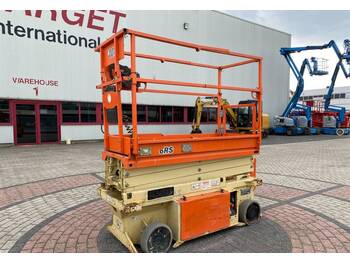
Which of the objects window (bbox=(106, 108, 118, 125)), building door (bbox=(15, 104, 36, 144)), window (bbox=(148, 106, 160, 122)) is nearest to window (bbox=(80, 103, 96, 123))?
building door (bbox=(15, 104, 36, 144))

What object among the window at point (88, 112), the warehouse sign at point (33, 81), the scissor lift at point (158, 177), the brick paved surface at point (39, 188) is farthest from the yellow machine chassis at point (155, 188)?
the window at point (88, 112)

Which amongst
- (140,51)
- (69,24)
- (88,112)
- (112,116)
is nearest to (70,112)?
(88,112)

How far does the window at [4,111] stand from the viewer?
44.4 ft

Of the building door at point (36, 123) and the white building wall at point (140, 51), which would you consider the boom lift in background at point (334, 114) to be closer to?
the white building wall at point (140, 51)

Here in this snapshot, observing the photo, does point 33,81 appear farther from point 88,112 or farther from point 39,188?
point 39,188

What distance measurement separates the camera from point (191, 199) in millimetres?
3438

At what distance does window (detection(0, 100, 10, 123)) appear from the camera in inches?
532

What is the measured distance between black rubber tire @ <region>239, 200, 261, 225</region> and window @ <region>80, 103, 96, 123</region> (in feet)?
43.8

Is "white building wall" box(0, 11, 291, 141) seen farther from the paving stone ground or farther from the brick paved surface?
the brick paved surface

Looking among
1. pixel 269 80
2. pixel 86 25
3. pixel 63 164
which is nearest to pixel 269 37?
pixel 269 80

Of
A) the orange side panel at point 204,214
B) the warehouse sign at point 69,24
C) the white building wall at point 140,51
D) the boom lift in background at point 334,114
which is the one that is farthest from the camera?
the boom lift in background at point 334,114

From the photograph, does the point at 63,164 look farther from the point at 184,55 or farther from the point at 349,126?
the point at 349,126

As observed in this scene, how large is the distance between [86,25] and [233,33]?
11459mm

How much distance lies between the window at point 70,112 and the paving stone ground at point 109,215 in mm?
7541
